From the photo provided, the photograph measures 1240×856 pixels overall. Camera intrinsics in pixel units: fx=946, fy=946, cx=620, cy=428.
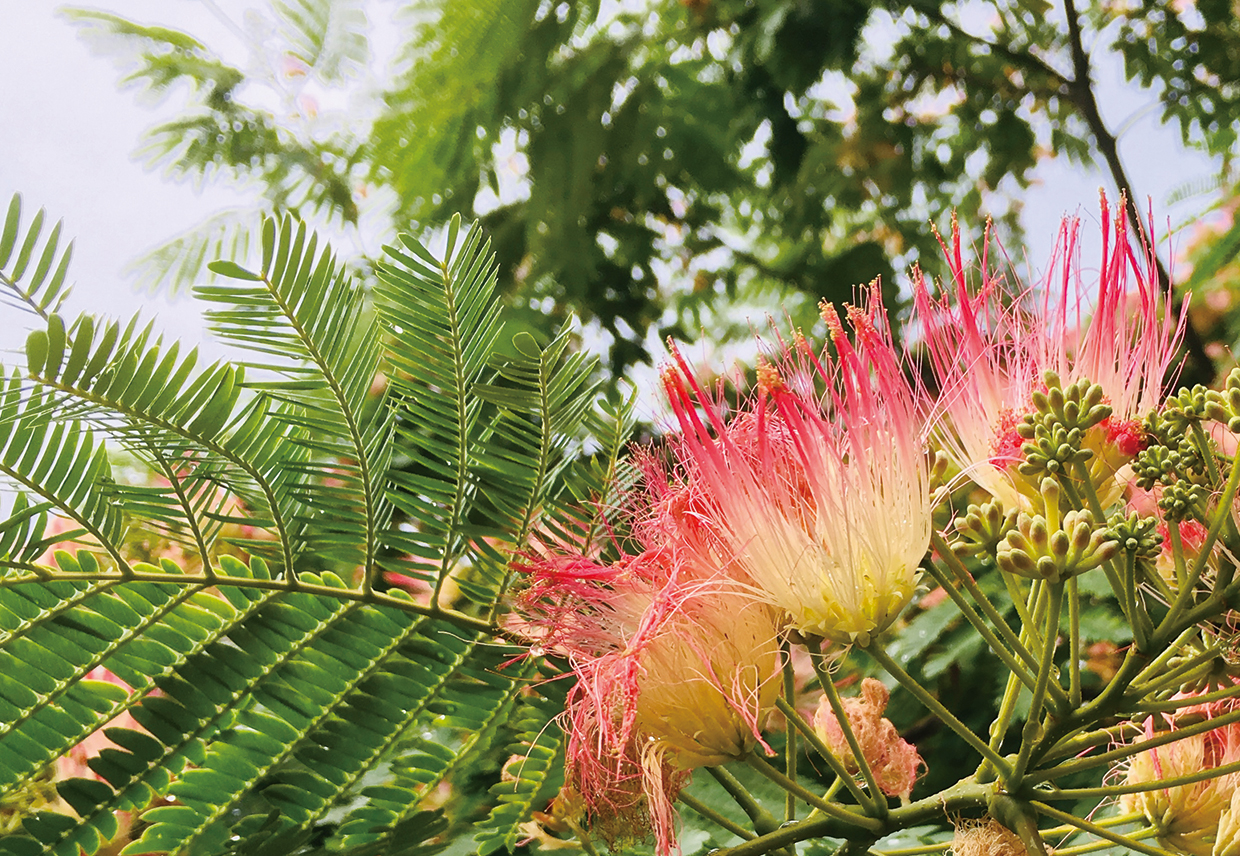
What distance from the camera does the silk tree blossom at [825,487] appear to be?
0.80 metres

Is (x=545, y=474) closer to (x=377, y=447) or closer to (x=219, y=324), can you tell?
(x=377, y=447)

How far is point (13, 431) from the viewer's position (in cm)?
83

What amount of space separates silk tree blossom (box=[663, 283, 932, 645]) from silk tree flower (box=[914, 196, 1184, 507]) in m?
0.07

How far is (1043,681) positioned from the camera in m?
0.72

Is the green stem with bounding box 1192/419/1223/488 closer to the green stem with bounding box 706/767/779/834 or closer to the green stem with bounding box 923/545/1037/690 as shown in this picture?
the green stem with bounding box 923/545/1037/690

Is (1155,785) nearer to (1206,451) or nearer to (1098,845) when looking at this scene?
(1098,845)

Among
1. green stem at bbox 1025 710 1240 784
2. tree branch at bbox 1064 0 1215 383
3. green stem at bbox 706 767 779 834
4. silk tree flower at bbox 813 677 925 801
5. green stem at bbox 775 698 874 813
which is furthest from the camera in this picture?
tree branch at bbox 1064 0 1215 383

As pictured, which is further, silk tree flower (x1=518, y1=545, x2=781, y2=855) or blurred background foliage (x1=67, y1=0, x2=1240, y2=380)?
blurred background foliage (x1=67, y1=0, x2=1240, y2=380)

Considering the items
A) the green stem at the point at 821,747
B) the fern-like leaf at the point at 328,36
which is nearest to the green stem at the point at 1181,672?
the green stem at the point at 821,747

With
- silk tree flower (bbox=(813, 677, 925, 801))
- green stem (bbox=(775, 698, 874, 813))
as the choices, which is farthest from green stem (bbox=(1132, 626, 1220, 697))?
silk tree flower (bbox=(813, 677, 925, 801))

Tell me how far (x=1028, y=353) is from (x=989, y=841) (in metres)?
0.45

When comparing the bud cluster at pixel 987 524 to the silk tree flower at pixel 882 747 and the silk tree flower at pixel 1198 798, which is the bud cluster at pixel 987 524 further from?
the silk tree flower at pixel 882 747

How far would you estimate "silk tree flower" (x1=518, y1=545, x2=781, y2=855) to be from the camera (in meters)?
0.83

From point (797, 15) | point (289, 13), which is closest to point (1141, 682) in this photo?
point (797, 15)
